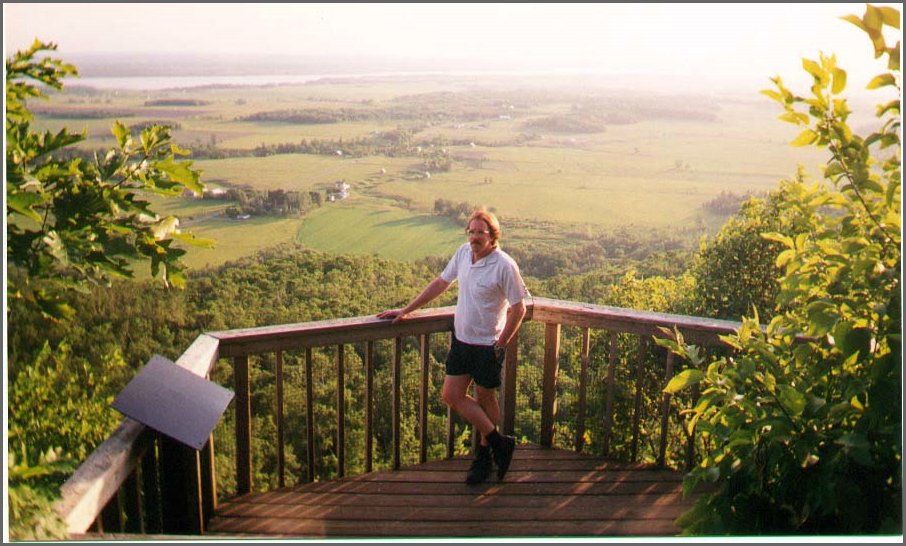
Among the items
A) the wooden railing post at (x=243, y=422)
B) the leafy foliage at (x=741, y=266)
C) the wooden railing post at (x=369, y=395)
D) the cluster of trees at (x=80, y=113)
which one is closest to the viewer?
the wooden railing post at (x=243, y=422)

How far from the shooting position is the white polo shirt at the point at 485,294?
3.15 m

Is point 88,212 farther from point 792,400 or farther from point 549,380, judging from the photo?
point 549,380

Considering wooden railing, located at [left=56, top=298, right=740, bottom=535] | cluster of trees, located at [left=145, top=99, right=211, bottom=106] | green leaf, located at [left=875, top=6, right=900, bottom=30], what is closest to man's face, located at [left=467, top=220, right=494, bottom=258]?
wooden railing, located at [left=56, top=298, right=740, bottom=535]

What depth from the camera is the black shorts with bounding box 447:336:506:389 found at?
325 cm

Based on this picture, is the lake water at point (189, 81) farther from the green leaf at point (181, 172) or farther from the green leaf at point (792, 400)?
the green leaf at point (792, 400)

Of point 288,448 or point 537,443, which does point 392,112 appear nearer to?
point 537,443

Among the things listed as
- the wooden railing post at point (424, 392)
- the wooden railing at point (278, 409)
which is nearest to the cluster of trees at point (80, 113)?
the wooden railing at point (278, 409)

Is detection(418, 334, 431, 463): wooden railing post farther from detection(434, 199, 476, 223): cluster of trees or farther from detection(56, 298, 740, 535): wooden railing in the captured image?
detection(434, 199, 476, 223): cluster of trees

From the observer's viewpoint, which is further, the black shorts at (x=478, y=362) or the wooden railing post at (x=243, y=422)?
the black shorts at (x=478, y=362)

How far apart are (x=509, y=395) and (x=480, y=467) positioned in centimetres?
47

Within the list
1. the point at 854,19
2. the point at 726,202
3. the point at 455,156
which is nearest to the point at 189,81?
the point at 455,156

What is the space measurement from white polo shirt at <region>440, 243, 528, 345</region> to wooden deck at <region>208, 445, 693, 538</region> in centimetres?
65

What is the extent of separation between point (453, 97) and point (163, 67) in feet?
5.77

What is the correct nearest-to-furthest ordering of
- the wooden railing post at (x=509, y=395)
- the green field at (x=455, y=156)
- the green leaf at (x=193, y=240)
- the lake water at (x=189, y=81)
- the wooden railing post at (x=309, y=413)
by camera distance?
the green leaf at (x=193, y=240), the wooden railing post at (x=309, y=413), the wooden railing post at (x=509, y=395), the lake water at (x=189, y=81), the green field at (x=455, y=156)
